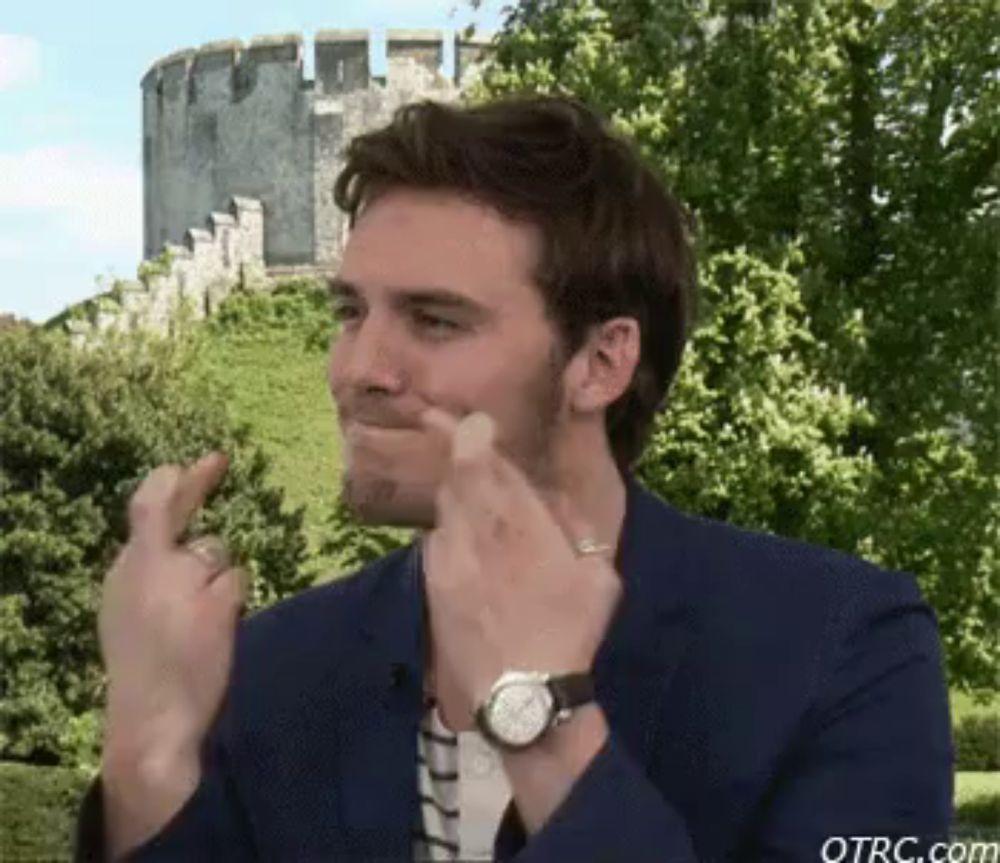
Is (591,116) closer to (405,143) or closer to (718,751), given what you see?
(405,143)

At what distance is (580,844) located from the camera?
2070mm

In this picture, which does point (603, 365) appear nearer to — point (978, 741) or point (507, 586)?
point (507, 586)

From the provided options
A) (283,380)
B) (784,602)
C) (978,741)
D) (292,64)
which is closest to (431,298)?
(784,602)

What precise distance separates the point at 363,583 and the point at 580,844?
0.98 m

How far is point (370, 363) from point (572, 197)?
364 millimetres

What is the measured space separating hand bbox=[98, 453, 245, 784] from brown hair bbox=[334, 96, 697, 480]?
1.69 ft

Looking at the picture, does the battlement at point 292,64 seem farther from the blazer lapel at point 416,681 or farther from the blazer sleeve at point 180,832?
the blazer sleeve at point 180,832

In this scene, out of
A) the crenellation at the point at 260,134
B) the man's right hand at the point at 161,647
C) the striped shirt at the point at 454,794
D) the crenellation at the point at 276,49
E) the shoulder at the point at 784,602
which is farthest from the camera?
the crenellation at the point at 276,49

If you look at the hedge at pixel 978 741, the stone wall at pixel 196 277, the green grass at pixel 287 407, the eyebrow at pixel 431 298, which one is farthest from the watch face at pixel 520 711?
the stone wall at pixel 196 277

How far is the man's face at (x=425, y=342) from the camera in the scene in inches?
91.7

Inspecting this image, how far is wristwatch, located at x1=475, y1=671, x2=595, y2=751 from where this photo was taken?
1.97 metres

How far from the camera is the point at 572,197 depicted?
2510 millimetres

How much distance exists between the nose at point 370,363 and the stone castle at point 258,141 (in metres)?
46.1

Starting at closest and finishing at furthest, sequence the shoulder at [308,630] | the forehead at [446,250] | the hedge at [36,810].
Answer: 1. the forehead at [446,250]
2. the shoulder at [308,630]
3. the hedge at [36,810]
